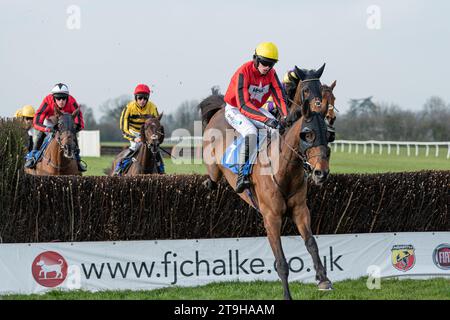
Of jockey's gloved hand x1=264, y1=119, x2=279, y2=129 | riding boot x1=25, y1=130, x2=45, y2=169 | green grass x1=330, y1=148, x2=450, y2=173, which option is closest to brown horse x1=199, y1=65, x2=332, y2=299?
jockey's gloved hand x1=264, y1=119, x2=279, y2=129

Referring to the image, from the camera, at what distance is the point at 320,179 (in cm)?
606

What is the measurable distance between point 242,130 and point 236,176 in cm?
49

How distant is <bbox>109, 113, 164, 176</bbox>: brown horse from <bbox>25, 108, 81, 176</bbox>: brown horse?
949mm

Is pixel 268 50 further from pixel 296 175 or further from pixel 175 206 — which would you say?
pixel 175 206

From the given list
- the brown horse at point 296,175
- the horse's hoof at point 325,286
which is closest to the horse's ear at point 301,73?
the brown horse at point 296,175

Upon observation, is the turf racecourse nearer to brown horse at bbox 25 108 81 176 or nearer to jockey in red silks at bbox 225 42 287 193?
jockey in red silks at bbox 225 42 287 193

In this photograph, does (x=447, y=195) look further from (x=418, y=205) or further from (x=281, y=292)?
(x=281, y=292)

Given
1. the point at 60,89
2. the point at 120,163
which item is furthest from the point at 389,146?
the point at 60,89

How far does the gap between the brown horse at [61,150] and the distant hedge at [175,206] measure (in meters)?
1.92

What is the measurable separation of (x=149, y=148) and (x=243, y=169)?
3.85 metres

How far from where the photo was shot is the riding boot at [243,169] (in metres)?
7.15

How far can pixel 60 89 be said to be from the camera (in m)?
10.3

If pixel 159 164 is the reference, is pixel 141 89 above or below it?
above
